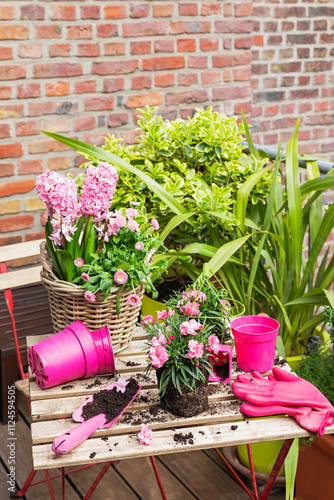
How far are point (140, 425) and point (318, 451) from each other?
2.49 feet

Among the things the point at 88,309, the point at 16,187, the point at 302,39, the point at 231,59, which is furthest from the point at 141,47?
the point at 88,309

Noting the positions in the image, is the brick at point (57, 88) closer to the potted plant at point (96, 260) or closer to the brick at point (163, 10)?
the brick at point (163, 10)

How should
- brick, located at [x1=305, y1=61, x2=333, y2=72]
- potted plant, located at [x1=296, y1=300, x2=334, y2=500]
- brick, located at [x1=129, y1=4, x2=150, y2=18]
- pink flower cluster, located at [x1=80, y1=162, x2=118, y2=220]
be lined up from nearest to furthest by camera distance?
1. pink flower cluster, located at [x1=80, y1=162, x2=118, y2=220]
2. potted plant, located at [x1=296, y1=300, x2=334, y2=500]
3. brick, located at [x1=129, y1=4, x2=150, y2=18]
4. brick, located at [x1=305, y1=61, x2=333, y2=72]

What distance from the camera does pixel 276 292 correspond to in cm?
198

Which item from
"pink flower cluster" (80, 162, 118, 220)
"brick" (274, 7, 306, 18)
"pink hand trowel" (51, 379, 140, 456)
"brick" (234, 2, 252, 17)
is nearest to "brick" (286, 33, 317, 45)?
"brick" (274, 7, 306, 18)

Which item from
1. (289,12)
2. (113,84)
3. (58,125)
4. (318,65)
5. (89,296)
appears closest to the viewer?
(89,296)

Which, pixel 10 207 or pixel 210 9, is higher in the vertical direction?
pixel 210 9

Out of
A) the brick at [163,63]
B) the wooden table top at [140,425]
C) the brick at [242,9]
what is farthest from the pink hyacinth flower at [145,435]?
the brick at [242,9]

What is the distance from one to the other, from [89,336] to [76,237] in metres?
0.24

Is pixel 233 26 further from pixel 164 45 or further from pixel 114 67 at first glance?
pixel 114 67

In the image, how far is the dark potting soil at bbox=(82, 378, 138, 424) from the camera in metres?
1.17

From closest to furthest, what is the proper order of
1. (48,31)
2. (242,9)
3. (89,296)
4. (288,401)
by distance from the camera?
1. (288,401)
2. (89,296)
3. (48,31)
4. (242,9)

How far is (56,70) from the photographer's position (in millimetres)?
2627

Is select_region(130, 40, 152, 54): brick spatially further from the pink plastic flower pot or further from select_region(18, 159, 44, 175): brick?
the pink plastic flower pot
